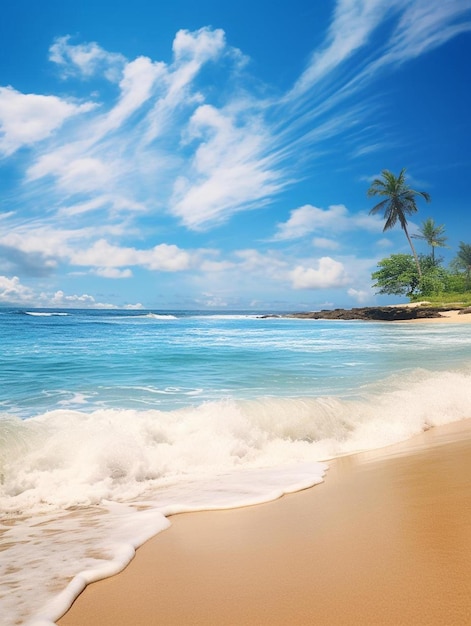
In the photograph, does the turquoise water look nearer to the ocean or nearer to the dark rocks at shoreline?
the ocean

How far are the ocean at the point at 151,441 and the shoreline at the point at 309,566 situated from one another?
9.9 inches

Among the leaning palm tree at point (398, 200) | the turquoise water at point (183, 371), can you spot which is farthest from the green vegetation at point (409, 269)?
the turquoise water at point (183, 371)

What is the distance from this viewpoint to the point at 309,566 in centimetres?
212

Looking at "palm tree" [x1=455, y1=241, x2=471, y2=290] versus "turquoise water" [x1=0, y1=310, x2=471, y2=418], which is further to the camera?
"palm tree" [x1=455, y1=241, x2=471, y2=290]

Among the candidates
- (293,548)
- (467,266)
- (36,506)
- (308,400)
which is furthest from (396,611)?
(467,266)

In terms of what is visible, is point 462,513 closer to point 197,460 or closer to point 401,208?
point 197,460

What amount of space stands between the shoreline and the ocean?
0.82 feet

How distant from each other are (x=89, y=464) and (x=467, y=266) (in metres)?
67.1

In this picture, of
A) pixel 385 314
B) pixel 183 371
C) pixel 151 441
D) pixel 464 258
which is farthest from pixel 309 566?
pixel 464 258

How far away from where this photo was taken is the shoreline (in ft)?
5.64

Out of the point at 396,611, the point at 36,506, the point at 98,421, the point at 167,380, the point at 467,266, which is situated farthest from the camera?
the point at 467,266

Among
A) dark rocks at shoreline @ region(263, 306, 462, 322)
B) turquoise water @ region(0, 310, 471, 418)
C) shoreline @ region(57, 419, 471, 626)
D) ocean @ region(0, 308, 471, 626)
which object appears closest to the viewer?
shoreline @ region(57, 419, 471, 626)

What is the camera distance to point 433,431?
6.18 meters

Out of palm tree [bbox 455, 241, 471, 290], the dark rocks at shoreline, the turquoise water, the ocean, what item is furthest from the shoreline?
palm tree [bbox 455, 241, 471, 290]
